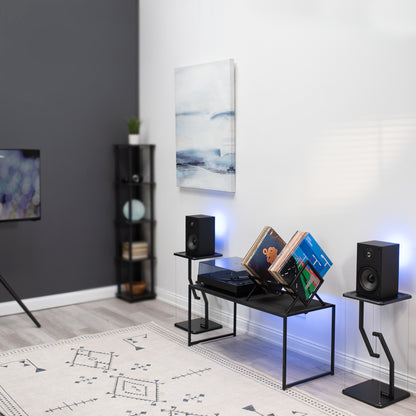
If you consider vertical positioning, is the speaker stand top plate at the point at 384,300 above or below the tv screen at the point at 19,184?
below

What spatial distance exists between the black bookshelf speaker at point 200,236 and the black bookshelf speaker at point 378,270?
140cm

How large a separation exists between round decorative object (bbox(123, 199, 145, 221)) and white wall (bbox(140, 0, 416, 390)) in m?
0.60

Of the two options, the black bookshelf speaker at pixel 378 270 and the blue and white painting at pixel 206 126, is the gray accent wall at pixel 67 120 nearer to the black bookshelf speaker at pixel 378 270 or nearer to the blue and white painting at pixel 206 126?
the blue and white painting at pixel 206 126

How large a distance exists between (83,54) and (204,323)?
101 inches

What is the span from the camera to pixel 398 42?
126 inches

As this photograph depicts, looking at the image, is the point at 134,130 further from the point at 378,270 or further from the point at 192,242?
the point at 378,270

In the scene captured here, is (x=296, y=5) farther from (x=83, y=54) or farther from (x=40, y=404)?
(x=40, y=404)

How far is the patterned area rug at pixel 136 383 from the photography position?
3.07 metres

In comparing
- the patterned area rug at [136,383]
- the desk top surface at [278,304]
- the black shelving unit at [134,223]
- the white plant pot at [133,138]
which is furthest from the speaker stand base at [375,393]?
the white plant pot at [133,138]

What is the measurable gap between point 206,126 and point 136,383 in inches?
81.9

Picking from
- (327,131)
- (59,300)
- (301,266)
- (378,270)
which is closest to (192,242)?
(301,266)

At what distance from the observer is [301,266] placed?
3.35 meters

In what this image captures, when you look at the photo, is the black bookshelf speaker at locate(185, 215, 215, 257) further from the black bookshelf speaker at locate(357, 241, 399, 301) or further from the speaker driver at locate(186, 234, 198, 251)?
the black bookshelf speaker at locate(357, 241, 399, 301)

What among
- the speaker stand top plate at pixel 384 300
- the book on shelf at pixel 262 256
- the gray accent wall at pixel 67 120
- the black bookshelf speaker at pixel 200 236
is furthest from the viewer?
the gray accent wall at pixel 67 120
